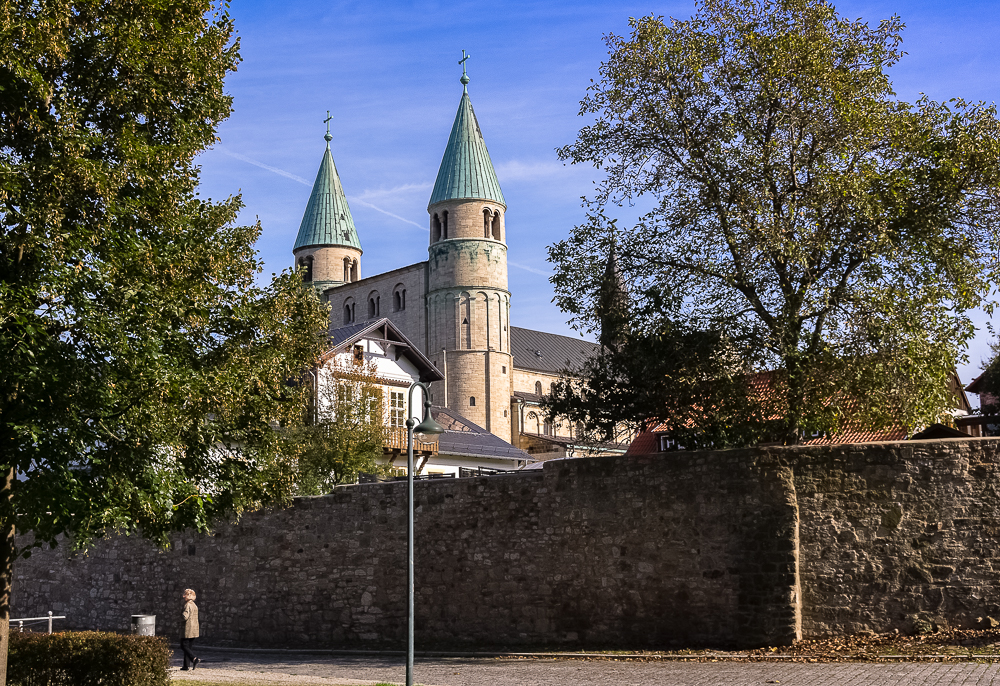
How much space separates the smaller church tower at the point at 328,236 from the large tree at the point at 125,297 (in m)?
82.5

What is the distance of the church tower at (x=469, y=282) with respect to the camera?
7838 cm

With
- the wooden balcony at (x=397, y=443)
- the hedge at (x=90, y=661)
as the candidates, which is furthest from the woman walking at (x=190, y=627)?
the wooden balcony at (x=397, y=443)

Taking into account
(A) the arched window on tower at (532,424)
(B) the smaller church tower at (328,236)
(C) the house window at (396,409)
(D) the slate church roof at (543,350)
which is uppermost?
(B) the smaller church tower at (328,236)

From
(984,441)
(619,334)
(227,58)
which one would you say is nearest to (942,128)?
(984,441)

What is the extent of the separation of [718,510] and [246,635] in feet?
38.5

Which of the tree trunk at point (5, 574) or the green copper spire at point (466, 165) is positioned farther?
the green copper spire at point (466, 165)

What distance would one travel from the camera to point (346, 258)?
9725cm

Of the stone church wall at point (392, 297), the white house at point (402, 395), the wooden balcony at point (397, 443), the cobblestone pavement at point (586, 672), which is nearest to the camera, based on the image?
the cobblestone pavement at point (586, 672)

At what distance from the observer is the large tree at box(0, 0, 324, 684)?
459 inches

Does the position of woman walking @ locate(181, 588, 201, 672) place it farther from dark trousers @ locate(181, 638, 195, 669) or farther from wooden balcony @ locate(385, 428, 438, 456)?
wooden balcony @ locate(385, 428, 438, 456)

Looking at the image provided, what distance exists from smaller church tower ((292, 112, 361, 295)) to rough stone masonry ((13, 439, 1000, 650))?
73.7 metres

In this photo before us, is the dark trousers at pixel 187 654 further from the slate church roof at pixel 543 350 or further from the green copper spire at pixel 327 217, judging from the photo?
the green copper spire at pixel 327 217

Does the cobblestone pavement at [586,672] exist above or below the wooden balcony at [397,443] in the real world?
below

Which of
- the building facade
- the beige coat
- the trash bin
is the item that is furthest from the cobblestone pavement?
the building facade
